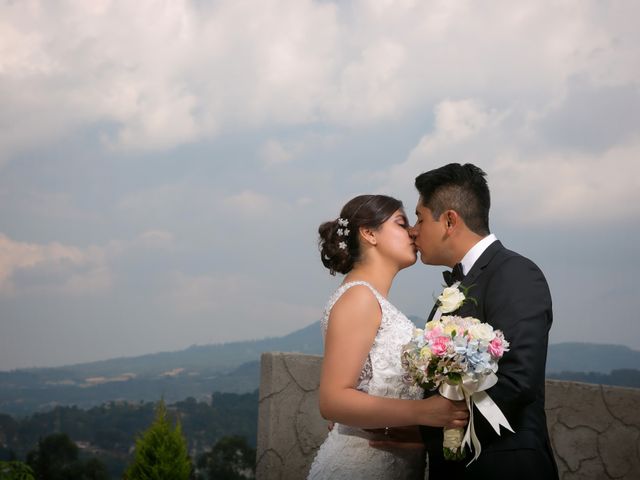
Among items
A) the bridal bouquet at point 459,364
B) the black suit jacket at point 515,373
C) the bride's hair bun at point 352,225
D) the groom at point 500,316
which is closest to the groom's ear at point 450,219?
the groom at point 500,316

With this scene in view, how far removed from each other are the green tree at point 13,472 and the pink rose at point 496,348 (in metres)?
4.53

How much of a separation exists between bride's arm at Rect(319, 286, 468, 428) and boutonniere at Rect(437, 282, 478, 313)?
339 mm

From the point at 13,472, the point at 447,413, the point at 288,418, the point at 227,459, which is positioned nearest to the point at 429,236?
the point at 447,413

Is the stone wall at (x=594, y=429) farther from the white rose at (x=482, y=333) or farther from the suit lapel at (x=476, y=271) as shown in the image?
the white rose at (x=482, y=333)

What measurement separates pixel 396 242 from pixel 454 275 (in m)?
0.41

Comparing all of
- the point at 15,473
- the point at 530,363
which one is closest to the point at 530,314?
the point at 530,363

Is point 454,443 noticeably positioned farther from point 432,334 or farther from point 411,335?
point 411,335

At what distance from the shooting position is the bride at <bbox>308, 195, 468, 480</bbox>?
2994 mm

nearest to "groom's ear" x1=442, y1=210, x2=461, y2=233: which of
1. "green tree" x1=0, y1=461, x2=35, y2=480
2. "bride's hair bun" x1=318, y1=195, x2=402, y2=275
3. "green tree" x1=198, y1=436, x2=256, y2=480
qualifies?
"bride's hair bun" x1=318, y1=195, x2=402, y2=275

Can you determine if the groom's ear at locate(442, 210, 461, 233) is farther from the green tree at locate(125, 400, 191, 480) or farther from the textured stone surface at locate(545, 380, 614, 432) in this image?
the green tree at locate(125, 400, 191, 480)

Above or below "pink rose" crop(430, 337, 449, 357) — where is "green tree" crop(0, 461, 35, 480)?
below

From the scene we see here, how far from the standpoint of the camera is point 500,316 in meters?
2.83

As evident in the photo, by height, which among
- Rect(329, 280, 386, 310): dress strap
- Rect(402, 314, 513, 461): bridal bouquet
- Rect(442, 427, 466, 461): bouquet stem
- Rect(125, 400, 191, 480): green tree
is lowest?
Rect(125, 400, 191, 480): green tree

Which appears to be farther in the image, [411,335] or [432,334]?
[411,335]
